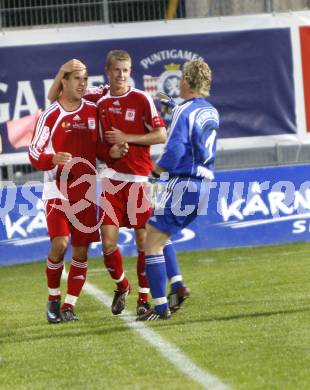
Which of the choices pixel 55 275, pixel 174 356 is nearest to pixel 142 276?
pixel 55 275

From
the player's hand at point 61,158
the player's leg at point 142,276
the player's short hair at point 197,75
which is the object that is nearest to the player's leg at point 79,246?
the player's leg at point 142,276

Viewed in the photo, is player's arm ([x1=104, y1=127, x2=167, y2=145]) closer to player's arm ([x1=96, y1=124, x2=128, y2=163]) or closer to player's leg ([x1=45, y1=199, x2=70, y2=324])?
player's arm ([x1=96, y1=124, x2=128, y2=163])

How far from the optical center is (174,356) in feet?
23.6

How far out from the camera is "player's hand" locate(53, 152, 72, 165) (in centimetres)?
877

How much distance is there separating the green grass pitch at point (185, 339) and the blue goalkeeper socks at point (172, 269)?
0.84 feet

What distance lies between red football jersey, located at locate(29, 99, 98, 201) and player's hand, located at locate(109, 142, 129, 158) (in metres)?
0.23

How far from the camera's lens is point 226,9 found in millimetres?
16625

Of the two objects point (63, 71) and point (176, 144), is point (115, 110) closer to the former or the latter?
point (63, 71)

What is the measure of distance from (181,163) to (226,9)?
27.6 feet

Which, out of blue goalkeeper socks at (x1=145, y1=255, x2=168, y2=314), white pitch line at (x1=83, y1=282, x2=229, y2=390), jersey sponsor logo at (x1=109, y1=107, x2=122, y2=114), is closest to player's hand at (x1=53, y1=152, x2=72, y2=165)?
jersey sponsor logo at (x1=109, y1=107, x2=122, y2=114)

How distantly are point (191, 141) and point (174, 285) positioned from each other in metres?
1.30

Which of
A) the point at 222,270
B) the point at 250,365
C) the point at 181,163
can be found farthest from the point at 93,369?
the point at 222,270

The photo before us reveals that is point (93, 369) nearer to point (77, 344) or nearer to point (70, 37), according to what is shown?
point (77, 344)

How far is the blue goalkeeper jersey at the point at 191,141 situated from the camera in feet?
27.6
